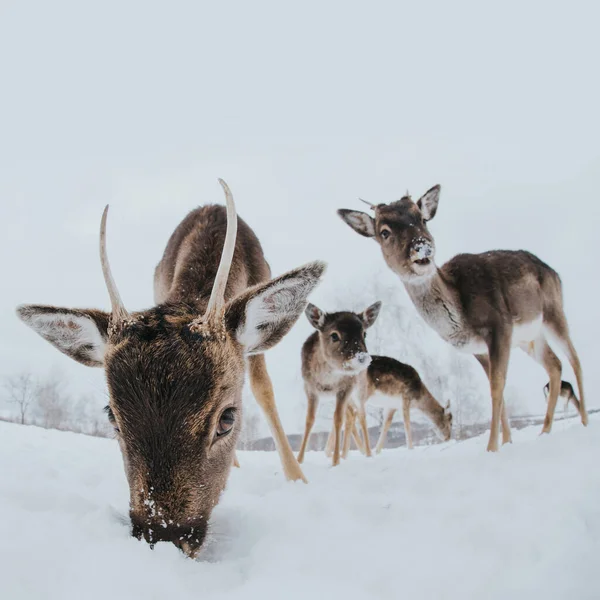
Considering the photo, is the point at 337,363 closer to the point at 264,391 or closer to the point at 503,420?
the point at 503,420

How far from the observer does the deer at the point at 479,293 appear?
6.34 m

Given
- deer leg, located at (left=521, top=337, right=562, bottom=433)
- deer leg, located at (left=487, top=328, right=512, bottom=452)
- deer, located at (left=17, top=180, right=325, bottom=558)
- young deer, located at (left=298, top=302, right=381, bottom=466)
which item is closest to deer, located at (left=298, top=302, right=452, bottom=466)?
young deer, located at (left=298, top=302, right=381, bottom=466)

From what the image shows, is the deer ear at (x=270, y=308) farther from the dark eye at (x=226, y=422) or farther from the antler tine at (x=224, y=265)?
the dark eye at (x=226, y=422)

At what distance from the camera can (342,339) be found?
8.09m

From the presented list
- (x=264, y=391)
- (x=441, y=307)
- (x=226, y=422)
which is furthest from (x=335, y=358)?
(x=226, y=422)

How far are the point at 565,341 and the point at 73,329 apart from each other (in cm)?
643

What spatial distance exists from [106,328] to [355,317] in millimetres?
5884

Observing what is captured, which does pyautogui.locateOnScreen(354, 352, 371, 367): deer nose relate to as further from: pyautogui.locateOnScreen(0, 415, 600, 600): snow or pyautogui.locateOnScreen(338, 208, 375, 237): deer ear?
pyautogui.locateOnScreen(0, 415, 600, 600): snow

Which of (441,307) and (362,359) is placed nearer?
(441,307)

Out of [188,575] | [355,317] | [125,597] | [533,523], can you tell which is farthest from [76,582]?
[355,317]

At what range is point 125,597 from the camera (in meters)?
Result: 1.63

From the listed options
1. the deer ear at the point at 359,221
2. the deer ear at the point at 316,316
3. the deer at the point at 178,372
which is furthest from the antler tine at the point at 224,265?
the deer ear at the point at 316,316

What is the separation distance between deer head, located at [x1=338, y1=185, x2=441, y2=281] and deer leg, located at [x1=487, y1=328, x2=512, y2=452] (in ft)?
3.83

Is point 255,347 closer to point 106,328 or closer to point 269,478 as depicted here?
point 106,328
